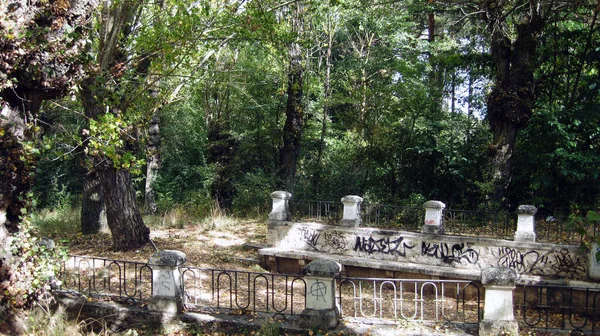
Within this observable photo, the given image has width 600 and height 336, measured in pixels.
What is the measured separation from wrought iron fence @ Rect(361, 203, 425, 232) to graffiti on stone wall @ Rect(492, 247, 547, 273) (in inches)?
123

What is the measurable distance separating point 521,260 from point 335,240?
12.8ft

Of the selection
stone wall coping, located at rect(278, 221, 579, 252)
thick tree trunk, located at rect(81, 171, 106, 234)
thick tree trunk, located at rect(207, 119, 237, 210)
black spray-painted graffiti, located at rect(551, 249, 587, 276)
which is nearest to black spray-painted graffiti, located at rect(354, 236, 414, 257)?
stone wall coping, located at rect(278, 221, 579, 252)

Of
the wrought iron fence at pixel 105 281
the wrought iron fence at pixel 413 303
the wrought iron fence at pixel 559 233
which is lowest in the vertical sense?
the wrought iron fence at pixel 413 303

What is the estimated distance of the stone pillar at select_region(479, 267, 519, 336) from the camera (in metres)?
6.35

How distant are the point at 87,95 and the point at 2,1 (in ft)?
12.5

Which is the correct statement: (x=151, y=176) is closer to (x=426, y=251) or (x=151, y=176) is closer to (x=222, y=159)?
(x=222, y=159)

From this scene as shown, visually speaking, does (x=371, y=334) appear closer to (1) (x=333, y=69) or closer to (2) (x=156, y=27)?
(2) (x=156, y=27)

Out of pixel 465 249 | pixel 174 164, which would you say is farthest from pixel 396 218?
pixel 174 164

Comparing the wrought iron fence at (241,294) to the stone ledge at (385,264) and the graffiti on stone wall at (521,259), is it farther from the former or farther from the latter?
the graffiti on stone wall at (521,259)

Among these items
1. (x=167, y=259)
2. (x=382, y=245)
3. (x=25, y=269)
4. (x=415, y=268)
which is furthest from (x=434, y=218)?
(x=25, y=269)

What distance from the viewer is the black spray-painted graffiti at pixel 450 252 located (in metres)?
9.98

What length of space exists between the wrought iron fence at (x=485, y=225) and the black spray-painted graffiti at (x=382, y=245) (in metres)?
1.99

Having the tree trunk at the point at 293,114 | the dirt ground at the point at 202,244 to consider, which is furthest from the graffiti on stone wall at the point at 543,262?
the tree trunk at the point at 293,114

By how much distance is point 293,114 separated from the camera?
55.0ft
